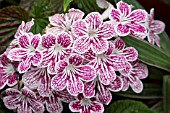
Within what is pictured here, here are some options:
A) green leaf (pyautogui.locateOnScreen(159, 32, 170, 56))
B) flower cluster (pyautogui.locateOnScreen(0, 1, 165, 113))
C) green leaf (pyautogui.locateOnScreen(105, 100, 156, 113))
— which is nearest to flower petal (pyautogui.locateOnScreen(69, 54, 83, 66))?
flower cluster (pyautogui.locateOnScreen(0, 1, 165, 113))

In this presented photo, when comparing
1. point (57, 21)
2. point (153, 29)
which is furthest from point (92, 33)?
point (153, 29)

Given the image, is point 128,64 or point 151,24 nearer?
point 128,64

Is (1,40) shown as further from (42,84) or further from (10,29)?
(42,84)

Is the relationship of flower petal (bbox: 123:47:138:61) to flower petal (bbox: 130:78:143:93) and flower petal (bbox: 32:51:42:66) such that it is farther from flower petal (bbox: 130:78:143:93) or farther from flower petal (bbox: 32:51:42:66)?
flower petal (bbox: 32:51:42:66)

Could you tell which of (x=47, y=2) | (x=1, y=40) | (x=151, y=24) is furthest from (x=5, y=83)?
(x=151, y=24)

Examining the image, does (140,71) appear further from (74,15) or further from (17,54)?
(17,54)
